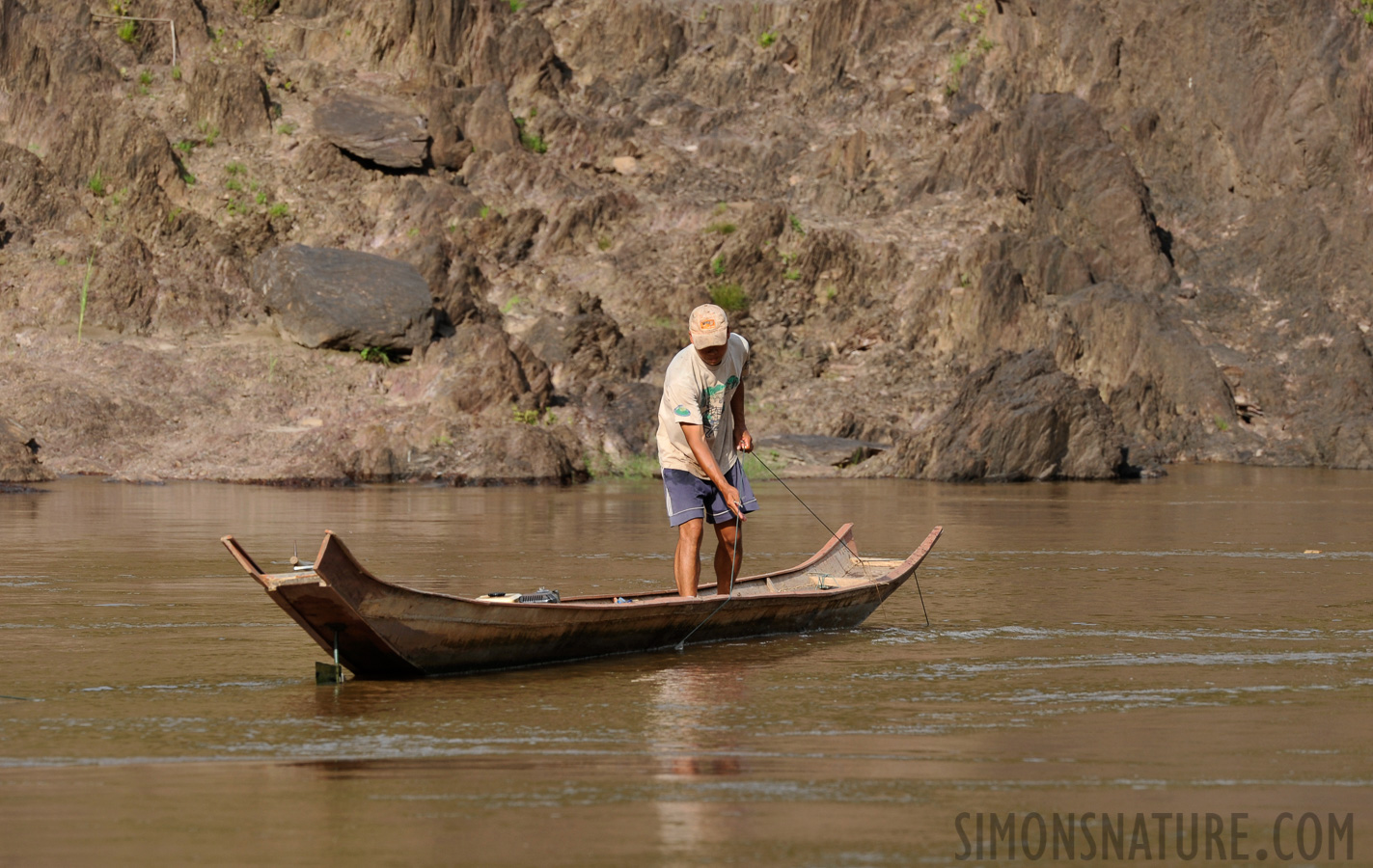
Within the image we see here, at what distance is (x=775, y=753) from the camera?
5.86 meters

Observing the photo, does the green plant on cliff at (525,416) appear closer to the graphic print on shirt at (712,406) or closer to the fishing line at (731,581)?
the fishing line at (731,581)

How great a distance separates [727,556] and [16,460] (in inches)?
808

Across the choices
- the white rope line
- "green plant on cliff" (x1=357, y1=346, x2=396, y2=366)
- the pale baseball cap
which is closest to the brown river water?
the pale baseball cap

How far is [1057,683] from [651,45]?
48974 mm

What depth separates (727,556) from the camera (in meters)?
9.45

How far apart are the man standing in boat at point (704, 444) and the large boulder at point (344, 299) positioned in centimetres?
2634

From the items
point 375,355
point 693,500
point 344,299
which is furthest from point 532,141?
point 693,500

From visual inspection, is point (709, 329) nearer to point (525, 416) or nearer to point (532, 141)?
point (525, 416)

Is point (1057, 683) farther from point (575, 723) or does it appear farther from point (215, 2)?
point (215, 2)

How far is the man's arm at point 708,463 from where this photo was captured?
884cm

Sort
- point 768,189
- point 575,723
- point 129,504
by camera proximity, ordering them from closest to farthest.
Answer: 1. point 575,723
2. point 129,504
3. point 768,189

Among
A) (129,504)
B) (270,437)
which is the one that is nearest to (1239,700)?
(129,504)

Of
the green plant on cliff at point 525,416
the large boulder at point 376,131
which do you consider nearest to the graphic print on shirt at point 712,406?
the green plant on cliff at point 525,416

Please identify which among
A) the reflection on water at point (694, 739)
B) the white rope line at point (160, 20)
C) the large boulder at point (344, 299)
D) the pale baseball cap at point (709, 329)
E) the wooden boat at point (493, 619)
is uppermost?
the white rope line at point (160, 20)
